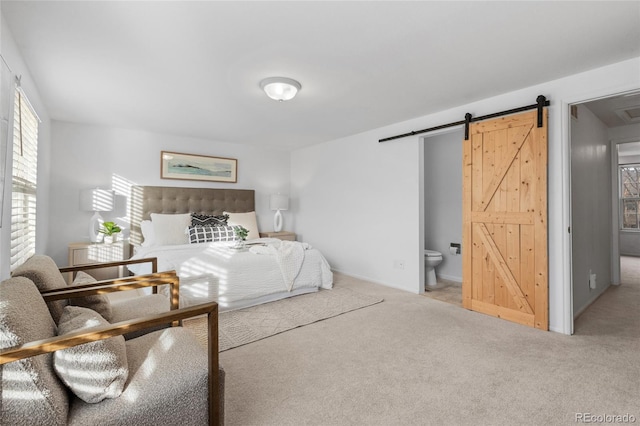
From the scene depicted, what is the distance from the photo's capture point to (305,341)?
8.75 feet

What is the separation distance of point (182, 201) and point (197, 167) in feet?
2.16

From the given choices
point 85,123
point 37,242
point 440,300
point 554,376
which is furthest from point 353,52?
point 85,123

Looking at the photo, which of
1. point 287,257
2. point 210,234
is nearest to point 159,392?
point 287,257

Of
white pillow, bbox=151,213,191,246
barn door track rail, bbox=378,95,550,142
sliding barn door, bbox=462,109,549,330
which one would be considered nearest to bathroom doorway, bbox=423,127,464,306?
barn door track rail, bbox=378,95,550,142

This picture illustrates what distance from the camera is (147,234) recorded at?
4.56 metres

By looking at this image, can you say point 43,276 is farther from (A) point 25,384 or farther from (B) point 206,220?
(B) point 206,220

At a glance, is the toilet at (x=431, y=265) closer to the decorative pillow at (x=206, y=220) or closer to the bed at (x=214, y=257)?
the bed at (x=214, y=257)

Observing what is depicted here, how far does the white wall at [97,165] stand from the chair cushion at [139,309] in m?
2.96

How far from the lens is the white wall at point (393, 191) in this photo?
2.84 m

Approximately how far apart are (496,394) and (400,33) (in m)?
2.44

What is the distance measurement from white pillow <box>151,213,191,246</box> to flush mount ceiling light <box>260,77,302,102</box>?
2.66m

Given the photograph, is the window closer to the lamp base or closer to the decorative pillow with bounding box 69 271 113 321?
the lamp base

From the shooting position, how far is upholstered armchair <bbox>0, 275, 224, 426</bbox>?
1.03 metres

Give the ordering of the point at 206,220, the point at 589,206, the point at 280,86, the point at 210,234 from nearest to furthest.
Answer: the point at 280,86 → the point at 589,206 → the point at 210,234 → the point at 206,220
